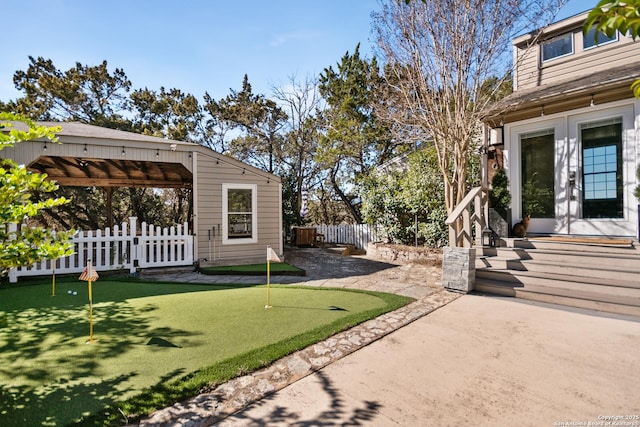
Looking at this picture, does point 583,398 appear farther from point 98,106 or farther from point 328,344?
point 98,106

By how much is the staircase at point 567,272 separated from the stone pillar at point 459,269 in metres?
0.32

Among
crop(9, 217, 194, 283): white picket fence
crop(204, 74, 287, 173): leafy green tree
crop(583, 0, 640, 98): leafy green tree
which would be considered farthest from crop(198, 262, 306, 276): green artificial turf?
crop(204, 74, 287, 173): leafy green tree

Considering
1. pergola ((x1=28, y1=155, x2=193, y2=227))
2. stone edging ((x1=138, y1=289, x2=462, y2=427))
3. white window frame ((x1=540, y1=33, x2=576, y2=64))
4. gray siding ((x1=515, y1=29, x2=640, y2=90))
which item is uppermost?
white window frame ((x1=540, y1=33, x2=576, y2=64))

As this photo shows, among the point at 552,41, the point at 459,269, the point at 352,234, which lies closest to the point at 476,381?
the point at 459,269

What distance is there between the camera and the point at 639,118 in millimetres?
5398

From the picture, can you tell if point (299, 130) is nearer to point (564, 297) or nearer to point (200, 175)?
point (200, 175)

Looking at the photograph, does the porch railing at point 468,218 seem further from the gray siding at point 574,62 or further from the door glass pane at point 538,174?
the gray siding at point 574,62

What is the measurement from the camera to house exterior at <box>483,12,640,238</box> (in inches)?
220

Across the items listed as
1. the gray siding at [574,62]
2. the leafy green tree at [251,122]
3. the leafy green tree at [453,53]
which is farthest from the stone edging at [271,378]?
the leafy green tree at [251,122]

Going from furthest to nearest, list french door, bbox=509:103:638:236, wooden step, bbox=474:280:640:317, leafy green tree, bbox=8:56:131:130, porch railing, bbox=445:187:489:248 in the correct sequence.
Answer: leafy green tree, bbox=8:56:131:130
french door, bbox=509:103:638:236
porch railing, bbox=445:187:489:248
wooden step, bbox=474:280:640:317

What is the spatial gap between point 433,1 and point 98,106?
17.9 meters

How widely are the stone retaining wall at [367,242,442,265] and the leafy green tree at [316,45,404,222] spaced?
4.77m

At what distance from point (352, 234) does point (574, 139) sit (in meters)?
8.80

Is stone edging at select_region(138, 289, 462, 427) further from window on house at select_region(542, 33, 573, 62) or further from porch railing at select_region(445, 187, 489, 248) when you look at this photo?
window on house at select_region(542, 33, 573, 62)
